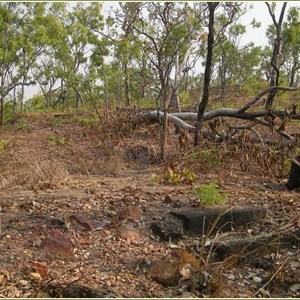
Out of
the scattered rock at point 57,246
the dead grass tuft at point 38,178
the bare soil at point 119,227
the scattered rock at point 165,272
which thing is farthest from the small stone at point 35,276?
the dead grass tuft at point 38,178

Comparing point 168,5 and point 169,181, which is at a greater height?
point 168,5

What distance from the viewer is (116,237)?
3.82 metres

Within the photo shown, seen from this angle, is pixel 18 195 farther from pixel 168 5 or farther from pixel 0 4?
pixel 0 4

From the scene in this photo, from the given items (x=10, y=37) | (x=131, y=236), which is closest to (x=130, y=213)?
(x=131, y=236)

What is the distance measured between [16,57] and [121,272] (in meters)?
14.1

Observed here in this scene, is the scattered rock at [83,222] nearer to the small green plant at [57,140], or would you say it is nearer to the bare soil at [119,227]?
the bare soil at [119,227]

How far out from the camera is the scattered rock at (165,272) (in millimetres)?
3109

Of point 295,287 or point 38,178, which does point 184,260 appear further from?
point 38,178

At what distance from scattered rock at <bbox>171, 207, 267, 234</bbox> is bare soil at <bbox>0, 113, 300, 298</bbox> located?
11 centimetres

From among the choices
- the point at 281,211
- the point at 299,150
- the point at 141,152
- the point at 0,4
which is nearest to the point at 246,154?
the point at 299,150

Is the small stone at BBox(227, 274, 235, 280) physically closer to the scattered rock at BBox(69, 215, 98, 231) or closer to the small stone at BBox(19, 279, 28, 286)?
the scattered rock at BBox(69, 215, 98, 231)

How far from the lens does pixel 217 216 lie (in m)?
4.16

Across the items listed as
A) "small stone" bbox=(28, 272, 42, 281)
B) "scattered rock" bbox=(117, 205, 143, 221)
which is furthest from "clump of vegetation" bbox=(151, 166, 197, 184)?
"small stone" bbox=(28, 272, 42, 281)

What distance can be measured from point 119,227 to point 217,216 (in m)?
0.93
